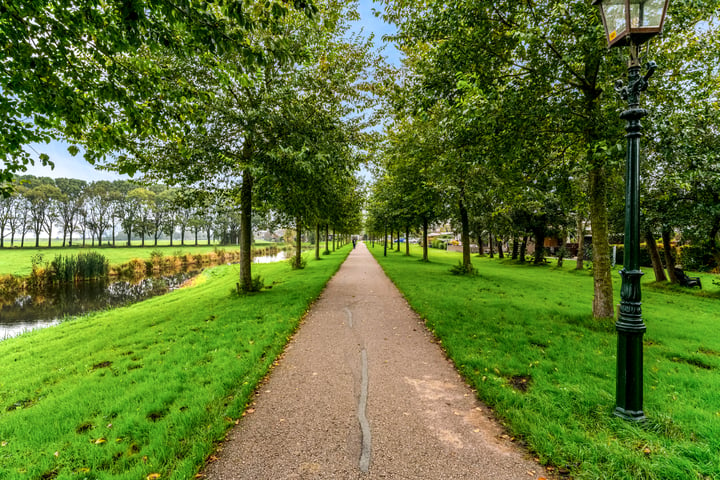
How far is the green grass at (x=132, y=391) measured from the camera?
283cm

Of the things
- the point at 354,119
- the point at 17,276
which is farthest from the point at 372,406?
the point at 17,276

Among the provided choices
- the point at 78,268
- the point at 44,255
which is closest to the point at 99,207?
the point at 44,255

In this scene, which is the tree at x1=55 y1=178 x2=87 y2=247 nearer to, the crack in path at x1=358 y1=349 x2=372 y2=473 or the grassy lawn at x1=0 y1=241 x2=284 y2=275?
the grassy lawn at x1=0 y1=241 x2=284 y2=275

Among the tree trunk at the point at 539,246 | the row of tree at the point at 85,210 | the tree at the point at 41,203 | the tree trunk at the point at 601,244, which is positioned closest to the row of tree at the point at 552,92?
the tree trunk at the point at 601,244

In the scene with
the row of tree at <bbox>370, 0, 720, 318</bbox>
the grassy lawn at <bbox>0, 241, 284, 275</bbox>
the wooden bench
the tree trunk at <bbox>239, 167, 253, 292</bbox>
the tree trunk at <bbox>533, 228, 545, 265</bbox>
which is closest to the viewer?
the row of tree at <bbox>370, 0, 720, 318</bbox>

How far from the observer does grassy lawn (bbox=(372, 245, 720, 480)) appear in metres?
2.75

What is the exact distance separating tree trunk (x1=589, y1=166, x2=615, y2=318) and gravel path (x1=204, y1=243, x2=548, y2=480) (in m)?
4.50

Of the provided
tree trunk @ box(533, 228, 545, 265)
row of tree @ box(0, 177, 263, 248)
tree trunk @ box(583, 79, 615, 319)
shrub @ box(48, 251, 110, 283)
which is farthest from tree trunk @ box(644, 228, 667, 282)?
row of tree @ box(0, 177, 263, 248)

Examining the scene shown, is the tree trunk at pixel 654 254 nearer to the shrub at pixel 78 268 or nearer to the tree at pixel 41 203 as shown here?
the shrub at pixel 78 268

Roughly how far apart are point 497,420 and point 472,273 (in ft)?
42.6

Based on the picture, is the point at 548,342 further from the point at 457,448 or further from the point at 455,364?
the point at 457,448

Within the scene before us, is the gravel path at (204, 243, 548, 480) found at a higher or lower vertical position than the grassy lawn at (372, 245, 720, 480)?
lower

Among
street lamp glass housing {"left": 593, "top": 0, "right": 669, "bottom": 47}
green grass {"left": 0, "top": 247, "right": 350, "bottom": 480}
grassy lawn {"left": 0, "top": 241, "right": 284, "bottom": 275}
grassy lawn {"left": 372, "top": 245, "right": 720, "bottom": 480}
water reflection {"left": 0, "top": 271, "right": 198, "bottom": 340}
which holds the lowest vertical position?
water reflection {"left": 0, "top": 271, "right": 198, "bottom": 340}

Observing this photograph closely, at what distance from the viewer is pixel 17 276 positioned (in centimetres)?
1833
